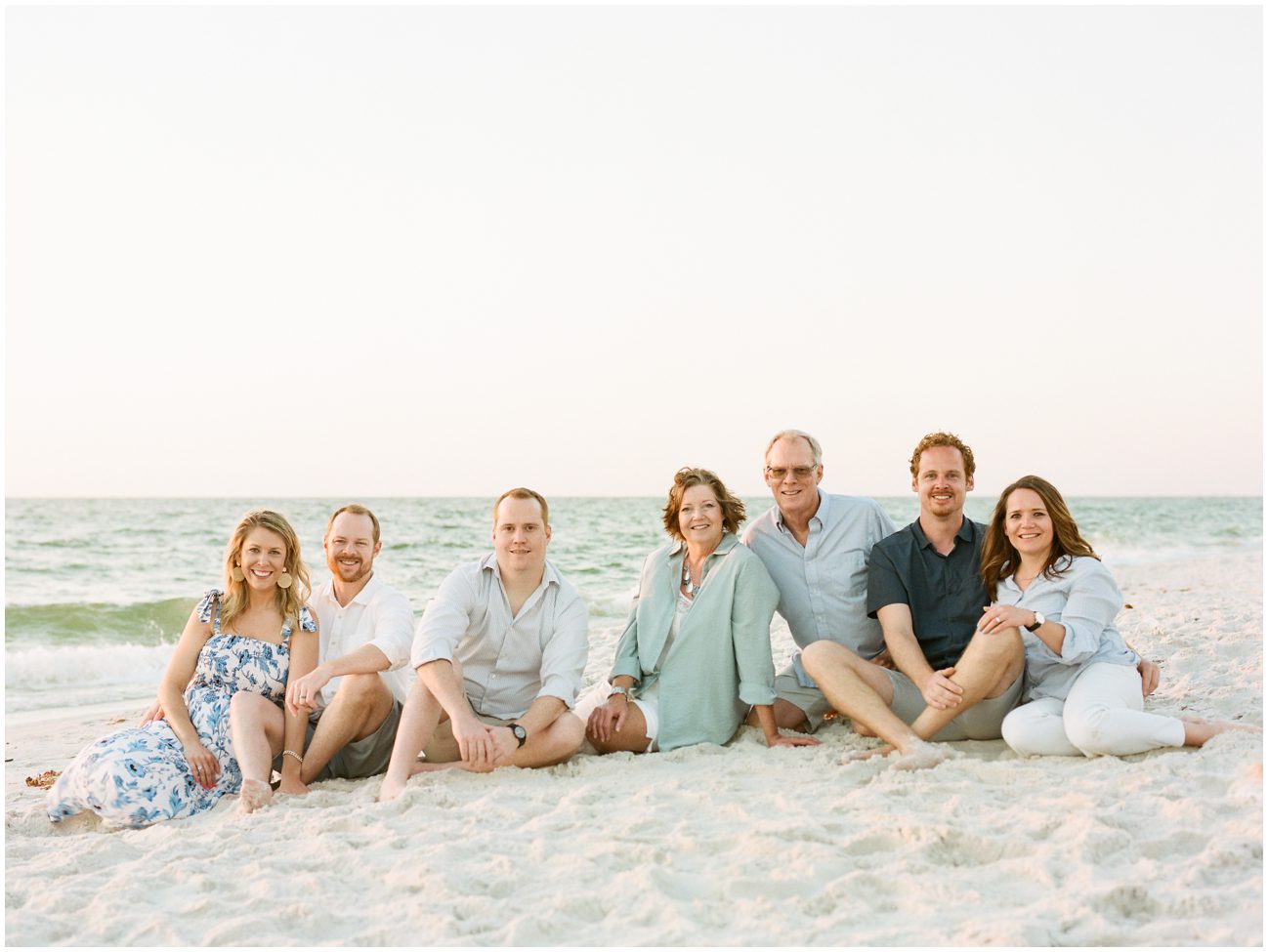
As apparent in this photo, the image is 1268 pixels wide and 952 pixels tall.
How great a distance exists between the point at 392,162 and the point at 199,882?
12.2m

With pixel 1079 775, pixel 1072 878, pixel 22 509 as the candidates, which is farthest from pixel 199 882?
pixel 22 509

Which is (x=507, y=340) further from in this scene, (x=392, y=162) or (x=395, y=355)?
(x=392, y=162)

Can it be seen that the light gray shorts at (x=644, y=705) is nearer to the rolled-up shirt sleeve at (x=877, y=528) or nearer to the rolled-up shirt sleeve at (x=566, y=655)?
the rolled-up shirt sleeve at (x=566, y=655)

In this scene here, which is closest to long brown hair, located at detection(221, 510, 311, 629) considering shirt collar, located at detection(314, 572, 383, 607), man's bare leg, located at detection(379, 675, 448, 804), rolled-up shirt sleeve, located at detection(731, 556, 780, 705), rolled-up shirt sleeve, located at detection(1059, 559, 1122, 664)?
shirt collar, located at detection(314, 572, 383, 607)

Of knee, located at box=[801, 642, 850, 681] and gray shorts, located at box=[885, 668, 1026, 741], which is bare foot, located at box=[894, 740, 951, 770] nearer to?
gray shorts, located at box=[885, 668, 1026, 741]

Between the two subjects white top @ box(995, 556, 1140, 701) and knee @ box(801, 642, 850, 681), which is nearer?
white top @ box(995, 556, 1140, 701)

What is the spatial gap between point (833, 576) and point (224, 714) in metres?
2.86

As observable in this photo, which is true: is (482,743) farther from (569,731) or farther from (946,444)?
(946,444)

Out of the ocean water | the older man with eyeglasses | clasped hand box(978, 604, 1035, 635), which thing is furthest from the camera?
the ocean water

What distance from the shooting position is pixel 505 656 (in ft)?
15.4

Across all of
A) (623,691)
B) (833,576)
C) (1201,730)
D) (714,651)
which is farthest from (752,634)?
(1201,730)

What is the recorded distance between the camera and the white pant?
4.01 meters

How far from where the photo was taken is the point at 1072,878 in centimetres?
290

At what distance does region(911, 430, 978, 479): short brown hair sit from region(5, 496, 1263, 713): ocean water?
12.7 feet
